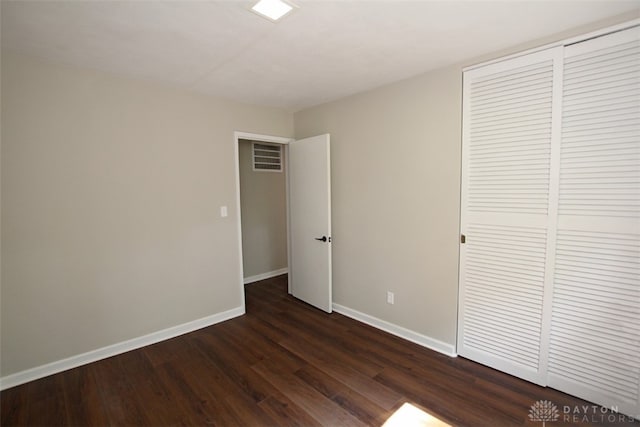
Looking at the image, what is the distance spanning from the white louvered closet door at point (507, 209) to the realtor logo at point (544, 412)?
20 cm

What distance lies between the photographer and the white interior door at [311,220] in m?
3.28

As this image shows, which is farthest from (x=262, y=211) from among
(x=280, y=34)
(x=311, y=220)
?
(x=280, y=34)

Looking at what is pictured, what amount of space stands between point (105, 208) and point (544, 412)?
141 inches

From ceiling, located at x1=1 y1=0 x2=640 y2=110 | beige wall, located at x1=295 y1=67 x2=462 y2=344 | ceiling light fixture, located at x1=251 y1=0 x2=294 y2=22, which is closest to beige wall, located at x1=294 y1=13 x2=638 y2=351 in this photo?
beige wall, located at x1=295 y1=67 x2=462 y2=344

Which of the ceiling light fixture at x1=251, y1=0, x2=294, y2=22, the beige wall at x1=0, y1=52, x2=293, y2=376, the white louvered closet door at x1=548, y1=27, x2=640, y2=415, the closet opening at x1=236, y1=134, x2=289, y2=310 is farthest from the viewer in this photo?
the closet opening at x1=236, y1=134, x2=289, y2=310

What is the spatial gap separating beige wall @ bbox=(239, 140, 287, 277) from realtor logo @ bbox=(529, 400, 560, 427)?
3710 mm

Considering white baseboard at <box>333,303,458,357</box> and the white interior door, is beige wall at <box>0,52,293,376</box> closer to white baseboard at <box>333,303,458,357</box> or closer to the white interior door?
the white interior door

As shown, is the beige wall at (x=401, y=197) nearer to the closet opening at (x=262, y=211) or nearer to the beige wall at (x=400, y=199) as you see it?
the beige wall at (x=400, y=199)

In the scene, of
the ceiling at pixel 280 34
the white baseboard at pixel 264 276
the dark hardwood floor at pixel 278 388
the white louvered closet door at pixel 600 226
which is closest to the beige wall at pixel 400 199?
the ceiling at pixel 280 34

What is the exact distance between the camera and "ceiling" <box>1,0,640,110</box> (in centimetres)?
158

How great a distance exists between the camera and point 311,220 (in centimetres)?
348

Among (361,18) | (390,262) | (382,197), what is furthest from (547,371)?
(361,18)

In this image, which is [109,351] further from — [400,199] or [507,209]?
[507,209]

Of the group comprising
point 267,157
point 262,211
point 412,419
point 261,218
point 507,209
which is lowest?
point 412,419
